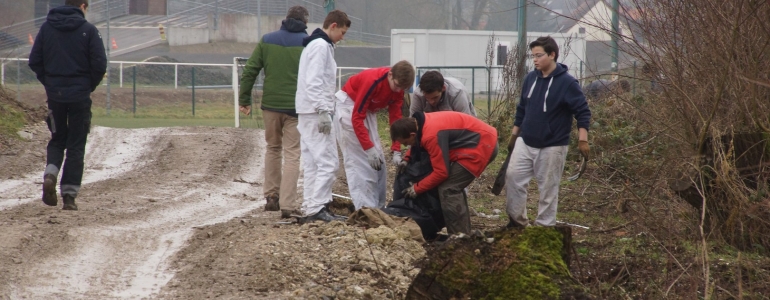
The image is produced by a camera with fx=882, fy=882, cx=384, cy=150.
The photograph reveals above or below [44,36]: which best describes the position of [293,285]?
below

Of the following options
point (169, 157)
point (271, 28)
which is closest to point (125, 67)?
point (271, 28)

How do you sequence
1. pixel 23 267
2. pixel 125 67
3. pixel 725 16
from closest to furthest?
pixel 23 267, pixel 725 16, pixel 125 67

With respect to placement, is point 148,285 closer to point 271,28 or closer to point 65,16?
point 65,16

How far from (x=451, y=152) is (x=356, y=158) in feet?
3.46

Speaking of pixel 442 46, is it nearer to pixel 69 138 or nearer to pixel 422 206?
pixel 69 138

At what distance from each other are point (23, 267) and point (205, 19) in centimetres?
4247

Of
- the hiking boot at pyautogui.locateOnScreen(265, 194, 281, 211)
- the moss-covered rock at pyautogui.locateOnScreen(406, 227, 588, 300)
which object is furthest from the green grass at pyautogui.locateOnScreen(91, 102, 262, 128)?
the moss-covered rock at pyautogui.locateOnScreen(406, 227, 588, 300)

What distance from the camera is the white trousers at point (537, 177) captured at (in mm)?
6953

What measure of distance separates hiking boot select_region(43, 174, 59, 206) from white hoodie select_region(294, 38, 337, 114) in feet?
7.86

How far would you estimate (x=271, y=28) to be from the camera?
43125 millimetres

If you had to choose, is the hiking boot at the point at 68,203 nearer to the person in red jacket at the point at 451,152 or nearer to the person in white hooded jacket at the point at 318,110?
the person in white hooded jacket at the point at 318,110

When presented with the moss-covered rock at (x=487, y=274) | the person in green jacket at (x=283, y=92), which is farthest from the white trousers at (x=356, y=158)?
the moss-covered rock at (x=487, y=274)

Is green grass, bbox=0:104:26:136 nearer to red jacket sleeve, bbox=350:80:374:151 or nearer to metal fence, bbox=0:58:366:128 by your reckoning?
red jacket sleeve, bbox=350:80:374:151

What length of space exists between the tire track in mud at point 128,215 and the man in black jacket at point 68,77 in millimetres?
348
